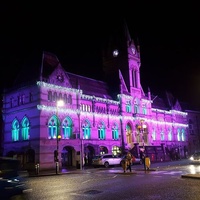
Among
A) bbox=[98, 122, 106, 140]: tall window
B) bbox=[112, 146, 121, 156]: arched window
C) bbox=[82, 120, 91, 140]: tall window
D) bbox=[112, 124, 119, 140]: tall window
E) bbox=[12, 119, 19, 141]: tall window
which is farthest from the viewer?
bbox=[112, 124, 119, 140]: tall window

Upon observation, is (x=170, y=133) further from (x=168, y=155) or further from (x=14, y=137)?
(x=14, y=137)

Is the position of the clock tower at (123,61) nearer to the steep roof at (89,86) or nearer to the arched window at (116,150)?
the steep roof at (89,86)

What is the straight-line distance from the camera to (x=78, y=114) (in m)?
43.8

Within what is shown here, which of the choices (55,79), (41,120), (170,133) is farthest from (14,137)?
(170,133)

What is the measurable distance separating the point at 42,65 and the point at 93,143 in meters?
15.6

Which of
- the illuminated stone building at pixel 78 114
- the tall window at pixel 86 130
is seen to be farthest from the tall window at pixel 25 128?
the tall window at pixel 86 130

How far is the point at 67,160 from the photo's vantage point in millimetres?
43656

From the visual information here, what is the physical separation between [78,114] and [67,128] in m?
3.02

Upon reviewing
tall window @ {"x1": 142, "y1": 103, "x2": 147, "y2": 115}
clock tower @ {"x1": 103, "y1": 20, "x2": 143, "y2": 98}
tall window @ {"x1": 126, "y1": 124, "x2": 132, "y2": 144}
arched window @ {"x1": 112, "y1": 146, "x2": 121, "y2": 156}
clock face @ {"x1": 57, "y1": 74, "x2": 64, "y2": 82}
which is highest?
clock tower @ {"x1": 103, "y1": 20, "x2": 143, "y2": 98}

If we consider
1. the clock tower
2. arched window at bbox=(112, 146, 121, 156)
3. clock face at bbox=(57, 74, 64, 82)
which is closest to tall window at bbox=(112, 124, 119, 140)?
arched window at bbox=(112, 146, 121, 156)

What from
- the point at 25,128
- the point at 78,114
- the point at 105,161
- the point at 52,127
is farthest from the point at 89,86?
the point at 105,161

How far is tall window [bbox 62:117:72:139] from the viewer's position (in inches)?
1645

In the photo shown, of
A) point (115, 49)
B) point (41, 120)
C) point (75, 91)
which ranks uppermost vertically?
point (115, 49)

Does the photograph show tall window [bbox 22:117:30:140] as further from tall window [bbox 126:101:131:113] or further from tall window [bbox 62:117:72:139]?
tall window [bbox 126:101:131:113]
